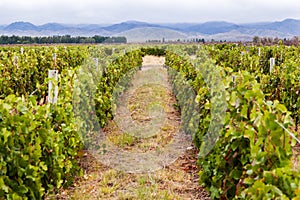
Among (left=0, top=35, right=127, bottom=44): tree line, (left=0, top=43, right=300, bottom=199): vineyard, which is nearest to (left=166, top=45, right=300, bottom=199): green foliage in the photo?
(left=0, top=43, right=300, bottom=199): vineyard

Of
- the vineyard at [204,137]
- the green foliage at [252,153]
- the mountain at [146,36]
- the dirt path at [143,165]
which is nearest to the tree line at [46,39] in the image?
the mountain at [146,36]

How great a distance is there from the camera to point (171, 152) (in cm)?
779

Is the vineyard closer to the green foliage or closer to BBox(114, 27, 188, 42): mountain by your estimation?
the green foliage

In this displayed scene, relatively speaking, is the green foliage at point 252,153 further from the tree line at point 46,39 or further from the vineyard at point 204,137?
the tree line at point 46,39

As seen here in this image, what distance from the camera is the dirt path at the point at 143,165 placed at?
5863 mm

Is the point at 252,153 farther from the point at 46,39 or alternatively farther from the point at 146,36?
the point at 46,39

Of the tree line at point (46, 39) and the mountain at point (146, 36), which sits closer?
the mountain at point (146, 36)

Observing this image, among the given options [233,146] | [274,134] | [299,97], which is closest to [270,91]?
[299,97]

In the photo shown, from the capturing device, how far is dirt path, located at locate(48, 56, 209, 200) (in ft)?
19.2

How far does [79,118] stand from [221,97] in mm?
2431

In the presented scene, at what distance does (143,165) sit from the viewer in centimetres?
703

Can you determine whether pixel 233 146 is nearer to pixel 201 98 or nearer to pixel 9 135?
pixel 9 135

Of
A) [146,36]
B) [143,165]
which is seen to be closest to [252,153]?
[143,165]

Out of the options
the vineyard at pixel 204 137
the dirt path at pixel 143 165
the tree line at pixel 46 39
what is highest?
the tree line at pixel 46 39
